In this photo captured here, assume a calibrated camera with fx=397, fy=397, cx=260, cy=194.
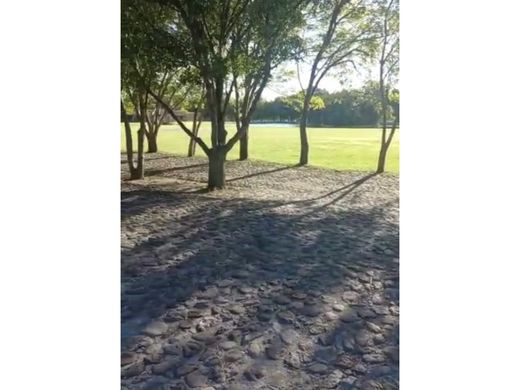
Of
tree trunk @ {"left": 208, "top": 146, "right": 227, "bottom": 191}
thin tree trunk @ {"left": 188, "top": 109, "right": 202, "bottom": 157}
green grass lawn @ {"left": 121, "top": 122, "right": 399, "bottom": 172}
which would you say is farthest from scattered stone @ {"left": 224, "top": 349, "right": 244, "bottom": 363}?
thin tree trunk @ {"left": 188, "top": 109, "right": 202, "bottom": 157}

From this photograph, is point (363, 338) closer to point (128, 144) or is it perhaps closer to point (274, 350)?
point (274, 350)

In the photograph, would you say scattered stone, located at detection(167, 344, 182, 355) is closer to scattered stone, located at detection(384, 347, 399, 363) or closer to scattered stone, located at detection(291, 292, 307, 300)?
scattered stone, located at detection(291, 292, 307, 300)

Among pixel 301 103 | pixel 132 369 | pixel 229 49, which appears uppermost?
pixel 229 49

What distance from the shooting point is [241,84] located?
2.73 m

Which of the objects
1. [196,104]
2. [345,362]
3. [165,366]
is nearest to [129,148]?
[196,104]

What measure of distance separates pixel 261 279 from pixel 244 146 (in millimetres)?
916

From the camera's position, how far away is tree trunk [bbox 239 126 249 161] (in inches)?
97.1

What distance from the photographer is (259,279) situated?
6.41 feet

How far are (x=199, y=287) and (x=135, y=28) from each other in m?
1.70

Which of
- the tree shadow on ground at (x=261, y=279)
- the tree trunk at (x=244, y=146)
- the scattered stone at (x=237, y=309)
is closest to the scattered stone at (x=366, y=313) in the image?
the tree shadow on ground at (x=261, y=279)

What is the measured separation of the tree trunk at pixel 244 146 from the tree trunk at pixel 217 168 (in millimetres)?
119

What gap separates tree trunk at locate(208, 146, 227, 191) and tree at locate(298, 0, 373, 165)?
525mm
